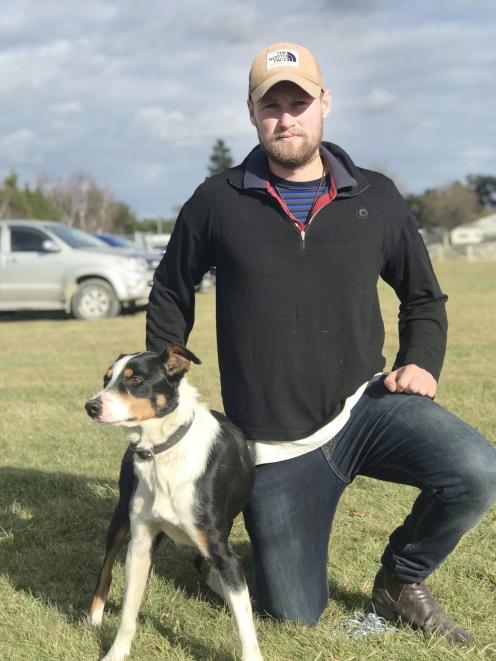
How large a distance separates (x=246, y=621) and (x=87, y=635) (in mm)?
807

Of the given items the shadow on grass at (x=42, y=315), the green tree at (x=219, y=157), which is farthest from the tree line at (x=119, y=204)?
the shadow on grass at (x=42, y=315)

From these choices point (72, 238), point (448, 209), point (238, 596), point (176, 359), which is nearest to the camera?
point (238, 596)

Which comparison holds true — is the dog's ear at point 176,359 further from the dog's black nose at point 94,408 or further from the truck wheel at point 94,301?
the truck wheel at point 94,301

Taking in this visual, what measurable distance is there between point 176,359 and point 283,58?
57.8 inches

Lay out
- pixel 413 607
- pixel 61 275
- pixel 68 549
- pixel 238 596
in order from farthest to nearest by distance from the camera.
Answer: pixel 61 275
pixel 68 549
pixel 413 607
pixel 238 596

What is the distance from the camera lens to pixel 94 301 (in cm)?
1466

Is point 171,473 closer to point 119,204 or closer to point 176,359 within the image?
point 176,359

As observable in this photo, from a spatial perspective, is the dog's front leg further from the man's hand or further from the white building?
the white building

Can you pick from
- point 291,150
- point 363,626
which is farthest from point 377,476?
point 291,150

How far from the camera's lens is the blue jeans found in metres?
3.24

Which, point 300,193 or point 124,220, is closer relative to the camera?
point 300,193

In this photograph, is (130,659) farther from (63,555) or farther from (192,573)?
(63,555)

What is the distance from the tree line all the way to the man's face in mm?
43991

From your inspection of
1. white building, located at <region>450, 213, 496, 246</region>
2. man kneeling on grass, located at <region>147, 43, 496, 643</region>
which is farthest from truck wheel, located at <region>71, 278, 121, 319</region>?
white building, located at <region>450, 213, 496, 246</region>
